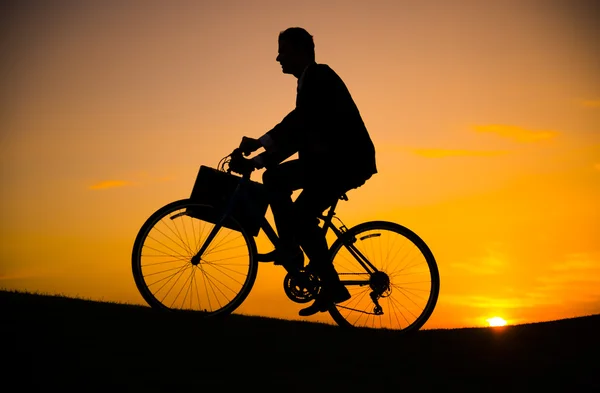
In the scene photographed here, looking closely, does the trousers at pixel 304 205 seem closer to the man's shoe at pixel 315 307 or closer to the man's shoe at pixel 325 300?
the man's shoe at pixel 325 300

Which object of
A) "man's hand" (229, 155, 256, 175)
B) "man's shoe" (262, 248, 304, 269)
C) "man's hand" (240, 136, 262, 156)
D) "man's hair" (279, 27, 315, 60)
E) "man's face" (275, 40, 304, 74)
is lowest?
"man's shoe" (262, 248, 304, 269)

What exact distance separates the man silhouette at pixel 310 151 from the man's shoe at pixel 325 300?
17 cm

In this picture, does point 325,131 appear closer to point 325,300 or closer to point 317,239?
point 317,239

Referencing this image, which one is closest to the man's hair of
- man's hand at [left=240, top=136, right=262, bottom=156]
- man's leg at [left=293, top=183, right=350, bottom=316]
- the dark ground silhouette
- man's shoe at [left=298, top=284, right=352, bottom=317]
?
man's hand at [left=240, top=136, right=262, bottom=156]

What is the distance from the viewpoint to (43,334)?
6102mm

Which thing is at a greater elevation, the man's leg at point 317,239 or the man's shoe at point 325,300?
the man's leg at point 317,239

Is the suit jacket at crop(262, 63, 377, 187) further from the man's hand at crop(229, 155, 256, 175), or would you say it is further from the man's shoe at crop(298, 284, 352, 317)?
the man's shoe at crop(298, 284, 352, 317)

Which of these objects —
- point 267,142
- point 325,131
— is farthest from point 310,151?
point 267,142

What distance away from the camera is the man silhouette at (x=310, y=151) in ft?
21.0

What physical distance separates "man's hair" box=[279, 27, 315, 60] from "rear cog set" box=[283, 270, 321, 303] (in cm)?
221

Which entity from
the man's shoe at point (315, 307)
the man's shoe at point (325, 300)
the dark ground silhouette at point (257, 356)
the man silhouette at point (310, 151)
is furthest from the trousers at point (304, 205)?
the dark ground silhouette at point (257, 356)

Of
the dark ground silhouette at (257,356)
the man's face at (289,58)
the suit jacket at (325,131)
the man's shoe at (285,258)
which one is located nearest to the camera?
the dark ground silhouette at (257,356)

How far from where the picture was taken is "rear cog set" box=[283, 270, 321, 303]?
6.80 meters

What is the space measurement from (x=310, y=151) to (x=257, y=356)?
6.64 ft
